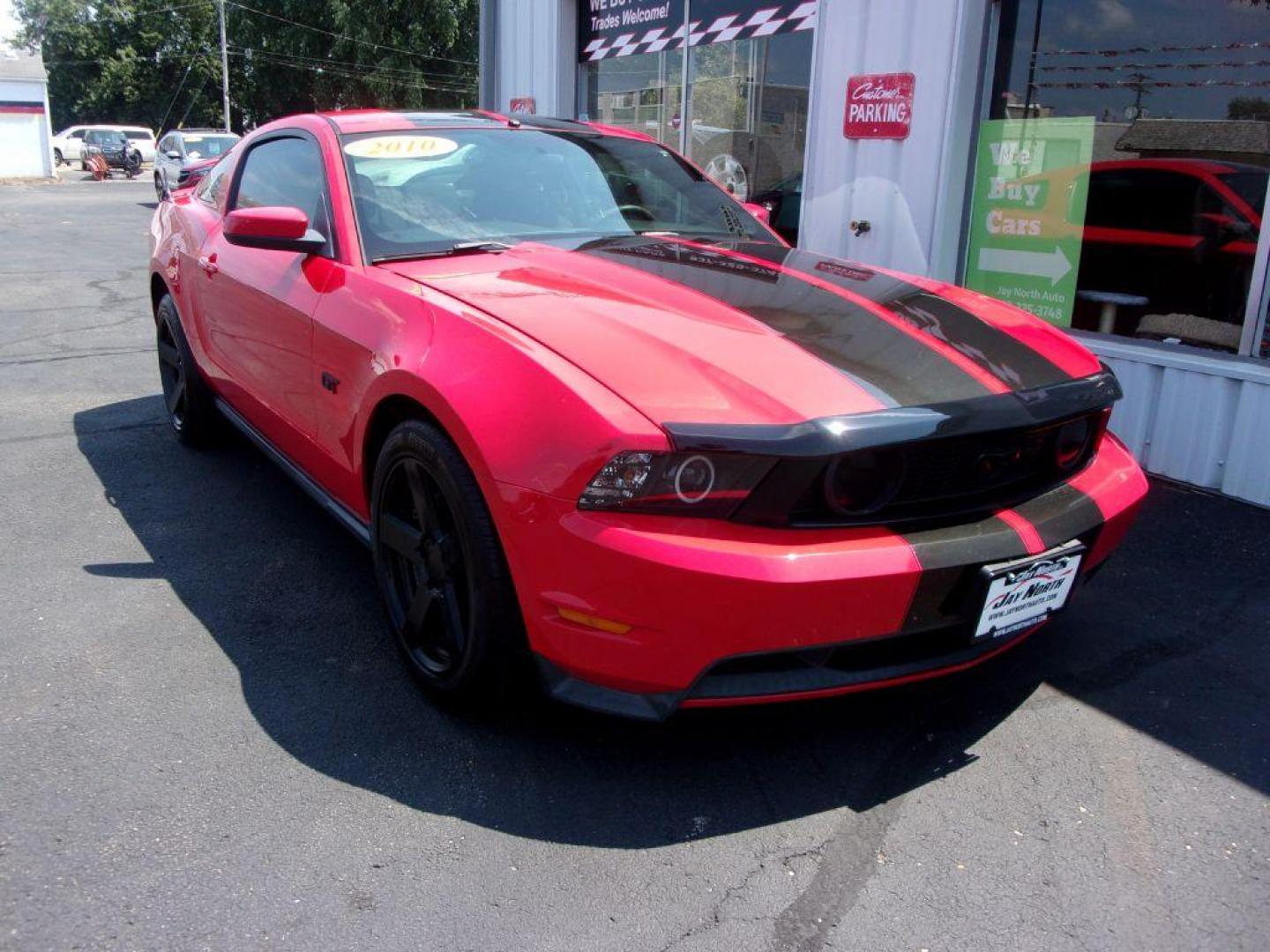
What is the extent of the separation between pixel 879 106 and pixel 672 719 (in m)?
4.59

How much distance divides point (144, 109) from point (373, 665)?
67.6m

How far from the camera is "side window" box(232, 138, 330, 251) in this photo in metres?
3.56

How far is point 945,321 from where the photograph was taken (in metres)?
2.94

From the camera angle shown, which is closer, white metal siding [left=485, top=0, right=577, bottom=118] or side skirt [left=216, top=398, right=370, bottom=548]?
side skirt [left=216, top=398, right=370, bottom=548]

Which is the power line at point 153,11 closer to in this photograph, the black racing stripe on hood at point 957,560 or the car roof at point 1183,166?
the car roof at point 1183,166

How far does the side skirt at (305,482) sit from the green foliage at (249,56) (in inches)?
1235

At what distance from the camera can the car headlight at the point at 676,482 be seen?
2191 millimetres

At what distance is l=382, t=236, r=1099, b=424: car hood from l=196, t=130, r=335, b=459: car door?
505 mm

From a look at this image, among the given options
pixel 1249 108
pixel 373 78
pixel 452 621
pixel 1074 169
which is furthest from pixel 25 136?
pixel 452 621

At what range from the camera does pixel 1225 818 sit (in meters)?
2.47

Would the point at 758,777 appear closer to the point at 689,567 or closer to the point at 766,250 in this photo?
the point at 689,567

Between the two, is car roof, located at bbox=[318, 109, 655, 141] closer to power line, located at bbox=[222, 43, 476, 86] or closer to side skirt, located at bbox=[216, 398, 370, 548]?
side skirt, located at bbox=[216, 398, 370, 548]

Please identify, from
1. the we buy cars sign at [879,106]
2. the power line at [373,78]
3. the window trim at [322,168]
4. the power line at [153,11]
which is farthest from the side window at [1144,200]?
the power line at [153,11]

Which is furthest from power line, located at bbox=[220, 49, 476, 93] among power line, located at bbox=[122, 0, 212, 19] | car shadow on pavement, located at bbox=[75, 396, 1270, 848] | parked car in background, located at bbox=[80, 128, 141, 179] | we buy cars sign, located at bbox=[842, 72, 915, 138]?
car shadow on pavement, located at bbox=[75, 396, 1270, 848]
